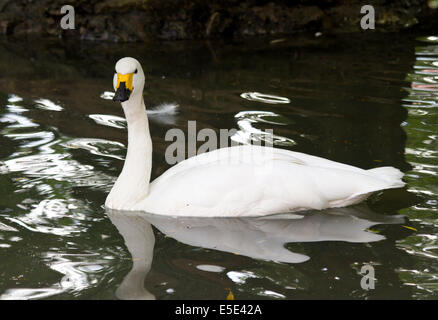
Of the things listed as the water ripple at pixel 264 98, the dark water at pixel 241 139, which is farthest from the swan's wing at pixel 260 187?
the water ripple at pixel 264 98

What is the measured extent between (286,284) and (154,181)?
1.91 meters

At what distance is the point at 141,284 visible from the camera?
4.70 m

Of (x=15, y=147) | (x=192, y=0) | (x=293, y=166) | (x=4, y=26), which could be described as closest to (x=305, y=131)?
(x=293, y=166)

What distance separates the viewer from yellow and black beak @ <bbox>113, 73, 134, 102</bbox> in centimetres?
548

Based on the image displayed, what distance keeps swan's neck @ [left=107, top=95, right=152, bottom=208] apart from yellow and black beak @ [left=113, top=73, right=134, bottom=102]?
0.26 m

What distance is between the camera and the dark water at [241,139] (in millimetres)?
4758

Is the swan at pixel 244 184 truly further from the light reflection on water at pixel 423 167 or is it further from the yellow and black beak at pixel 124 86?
the light reflection on water at pixel 423 167

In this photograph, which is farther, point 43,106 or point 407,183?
point 43,106

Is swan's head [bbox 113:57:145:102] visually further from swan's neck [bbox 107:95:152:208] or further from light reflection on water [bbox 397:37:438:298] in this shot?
light reflection on water [bbox 397:37:438:298]

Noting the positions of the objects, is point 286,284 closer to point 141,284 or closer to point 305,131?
point 141,284

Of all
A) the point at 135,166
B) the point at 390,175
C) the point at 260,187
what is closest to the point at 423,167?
the point at 390,175

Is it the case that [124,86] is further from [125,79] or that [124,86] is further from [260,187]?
[260,187]

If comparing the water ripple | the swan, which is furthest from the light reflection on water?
the water ripple

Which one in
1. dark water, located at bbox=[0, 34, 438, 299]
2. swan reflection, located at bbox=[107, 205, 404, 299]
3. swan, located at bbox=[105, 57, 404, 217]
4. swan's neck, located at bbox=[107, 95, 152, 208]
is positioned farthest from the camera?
swan's neck, located at bbox=[107, 95, 152, 208]
